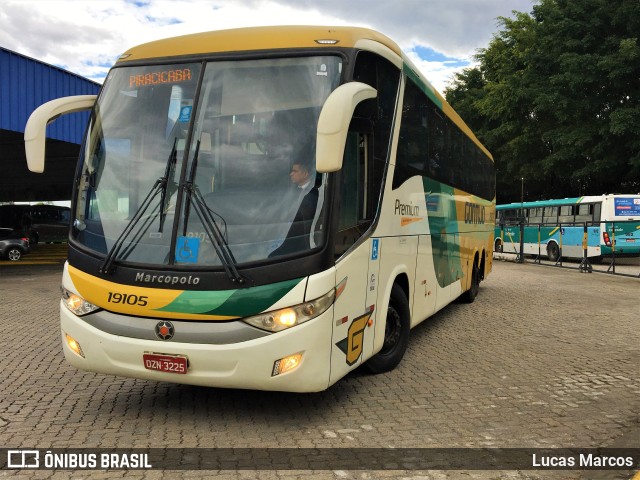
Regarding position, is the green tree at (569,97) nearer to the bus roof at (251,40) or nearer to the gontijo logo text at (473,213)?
the gontijo logo text at (473,213)

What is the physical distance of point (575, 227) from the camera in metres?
25.3

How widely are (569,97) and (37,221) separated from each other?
30337mm

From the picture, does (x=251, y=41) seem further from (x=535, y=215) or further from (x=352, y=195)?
(x=535, y=215)

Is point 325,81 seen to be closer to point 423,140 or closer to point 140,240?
point 140,240

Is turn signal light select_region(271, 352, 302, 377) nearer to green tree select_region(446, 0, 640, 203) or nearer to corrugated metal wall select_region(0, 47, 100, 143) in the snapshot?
corrugated metal wall select_region(0, 47, 100, 143)

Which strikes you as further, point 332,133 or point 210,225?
point 210,225

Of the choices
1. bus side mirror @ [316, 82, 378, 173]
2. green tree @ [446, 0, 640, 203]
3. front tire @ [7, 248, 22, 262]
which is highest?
green tree @ [446, 0, 640, 203]

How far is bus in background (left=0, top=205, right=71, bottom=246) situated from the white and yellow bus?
31163 millimetres

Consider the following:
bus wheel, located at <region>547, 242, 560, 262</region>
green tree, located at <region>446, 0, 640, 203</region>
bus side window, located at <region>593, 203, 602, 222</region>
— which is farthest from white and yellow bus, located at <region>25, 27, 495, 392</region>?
green tree, located at <region>446, 0, 640, 203</region>

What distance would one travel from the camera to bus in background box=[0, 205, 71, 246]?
34000 mm

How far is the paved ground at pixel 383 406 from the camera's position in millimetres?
4457

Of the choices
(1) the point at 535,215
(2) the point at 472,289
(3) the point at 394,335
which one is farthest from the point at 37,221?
(3) the point at 394,335

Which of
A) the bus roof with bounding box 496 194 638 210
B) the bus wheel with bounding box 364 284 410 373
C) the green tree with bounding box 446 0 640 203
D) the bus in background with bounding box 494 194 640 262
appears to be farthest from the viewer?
the green tree with bounding box 446 0 640 203

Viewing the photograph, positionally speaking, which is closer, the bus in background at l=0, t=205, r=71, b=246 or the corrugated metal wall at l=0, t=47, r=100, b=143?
the corrugated metal wall at l=0, t=47, r=100, b=143
